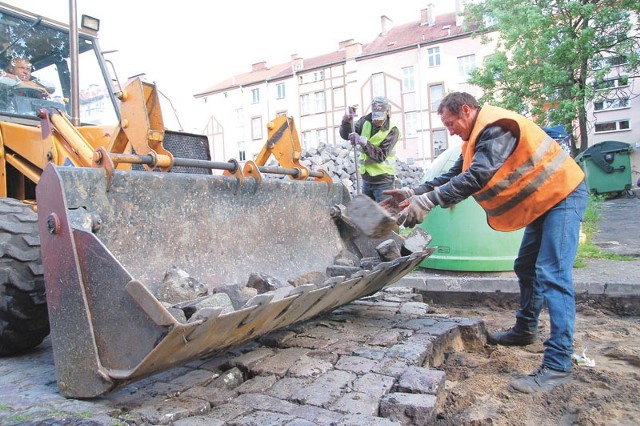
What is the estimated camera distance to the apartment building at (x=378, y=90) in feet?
101

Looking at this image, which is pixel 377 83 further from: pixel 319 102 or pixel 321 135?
pixel 321 135

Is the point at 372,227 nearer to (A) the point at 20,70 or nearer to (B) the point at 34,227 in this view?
(B) the point at 34,227

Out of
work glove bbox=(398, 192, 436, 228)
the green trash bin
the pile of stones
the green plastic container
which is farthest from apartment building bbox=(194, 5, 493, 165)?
work glove bbox=(398, 192, 436, 228)

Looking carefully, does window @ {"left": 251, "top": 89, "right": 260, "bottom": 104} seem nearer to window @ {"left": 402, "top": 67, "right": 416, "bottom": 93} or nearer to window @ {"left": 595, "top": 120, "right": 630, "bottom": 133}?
window @ {"left": 402, "top": 67, "right": 416, "bottom": 93}

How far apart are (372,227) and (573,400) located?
158 centimetres

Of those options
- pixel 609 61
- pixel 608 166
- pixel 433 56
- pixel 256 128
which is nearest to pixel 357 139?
pixel 608 166

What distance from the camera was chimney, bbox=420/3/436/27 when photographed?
35.2 meters

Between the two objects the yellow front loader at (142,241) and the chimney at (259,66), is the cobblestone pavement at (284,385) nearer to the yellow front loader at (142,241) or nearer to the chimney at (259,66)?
the yellow front loader at (142,241)

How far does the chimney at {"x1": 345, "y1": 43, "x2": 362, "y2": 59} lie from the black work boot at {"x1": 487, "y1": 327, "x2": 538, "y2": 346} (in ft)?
112

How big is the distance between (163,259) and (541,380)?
2.32 meters

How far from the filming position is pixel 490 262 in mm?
5453

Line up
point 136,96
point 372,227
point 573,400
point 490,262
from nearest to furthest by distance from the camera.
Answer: point 573,400 < point 136,96 < point 372,227 < point 490,262

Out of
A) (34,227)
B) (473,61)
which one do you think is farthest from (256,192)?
(473,61)

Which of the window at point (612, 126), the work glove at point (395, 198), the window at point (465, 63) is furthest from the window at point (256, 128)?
the work glove at point (395, 198)
